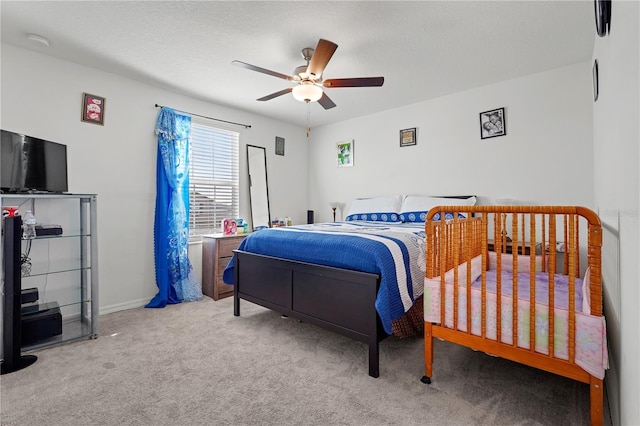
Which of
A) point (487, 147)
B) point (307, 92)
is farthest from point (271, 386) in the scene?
point (487, 147)

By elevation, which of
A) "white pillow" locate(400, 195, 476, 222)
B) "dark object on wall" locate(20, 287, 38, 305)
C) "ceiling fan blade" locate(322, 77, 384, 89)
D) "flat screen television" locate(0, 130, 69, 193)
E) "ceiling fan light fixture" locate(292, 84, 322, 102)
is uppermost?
"ceiling fan blade" locate(322, 77, 384, 89)

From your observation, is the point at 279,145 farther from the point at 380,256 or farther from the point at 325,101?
the point at 380,256

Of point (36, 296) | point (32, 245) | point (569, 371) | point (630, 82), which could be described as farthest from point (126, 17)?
point (569, 371)

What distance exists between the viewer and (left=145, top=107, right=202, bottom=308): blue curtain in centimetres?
334

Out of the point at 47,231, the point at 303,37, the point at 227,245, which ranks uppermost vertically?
the point at 303,37

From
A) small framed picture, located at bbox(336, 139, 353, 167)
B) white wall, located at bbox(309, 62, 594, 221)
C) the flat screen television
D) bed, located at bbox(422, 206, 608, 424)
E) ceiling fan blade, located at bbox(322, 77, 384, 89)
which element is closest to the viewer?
bed, located at bbox(422, 206, 608, 424)

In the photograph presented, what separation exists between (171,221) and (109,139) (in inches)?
39.9

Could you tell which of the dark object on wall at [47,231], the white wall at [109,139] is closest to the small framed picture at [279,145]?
the white wall at [109,139]

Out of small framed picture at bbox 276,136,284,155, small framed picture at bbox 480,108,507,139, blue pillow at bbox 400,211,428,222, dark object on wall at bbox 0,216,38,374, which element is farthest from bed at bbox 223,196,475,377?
small framed picture at bbox 276,136,284,155

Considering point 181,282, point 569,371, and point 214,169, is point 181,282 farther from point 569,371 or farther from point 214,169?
point 569,371

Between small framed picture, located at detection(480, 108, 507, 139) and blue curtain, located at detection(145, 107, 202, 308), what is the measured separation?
11.4 feet

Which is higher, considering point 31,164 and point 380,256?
point 31,164

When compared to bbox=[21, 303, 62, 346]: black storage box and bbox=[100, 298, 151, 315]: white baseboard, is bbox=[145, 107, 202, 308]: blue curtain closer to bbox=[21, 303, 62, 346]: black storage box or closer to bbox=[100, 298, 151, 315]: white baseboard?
bbox=[100, 298, 151, 315]: white baseboard

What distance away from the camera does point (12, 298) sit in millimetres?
1963
